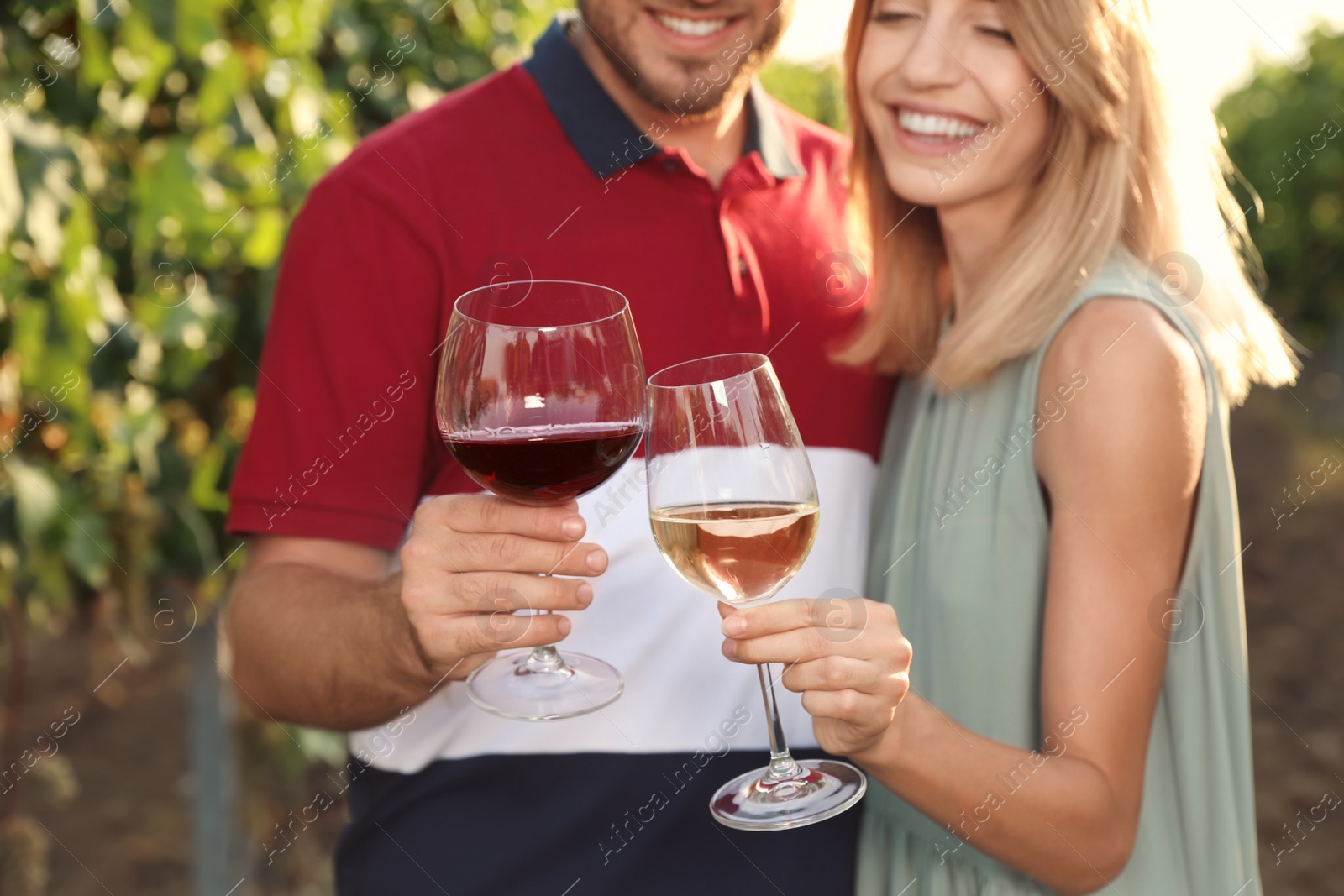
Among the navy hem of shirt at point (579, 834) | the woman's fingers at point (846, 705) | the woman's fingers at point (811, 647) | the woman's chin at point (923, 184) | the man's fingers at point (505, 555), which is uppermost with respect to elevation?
the woman's chin at point (923, 184)

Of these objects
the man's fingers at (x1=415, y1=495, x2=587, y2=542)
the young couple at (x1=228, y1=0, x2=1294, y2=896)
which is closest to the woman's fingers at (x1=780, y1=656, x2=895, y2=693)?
the young couple at (x1=228, y1=0, x2=1294, y2=896)

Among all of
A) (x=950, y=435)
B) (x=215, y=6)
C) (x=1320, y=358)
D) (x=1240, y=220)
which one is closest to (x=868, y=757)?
(x=950, y=435)

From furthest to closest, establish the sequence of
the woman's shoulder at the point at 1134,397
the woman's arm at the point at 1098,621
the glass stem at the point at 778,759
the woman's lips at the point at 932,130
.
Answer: the woman's lips at the point at 932,130
the woman's shoulder at the point at 1134,397
the woman's arm at the point at 1098,621
the glass stem at the point at 778,759

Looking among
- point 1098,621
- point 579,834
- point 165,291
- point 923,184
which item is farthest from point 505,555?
point 165,291

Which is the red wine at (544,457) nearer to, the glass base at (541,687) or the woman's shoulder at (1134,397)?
the glass base at (541,687)

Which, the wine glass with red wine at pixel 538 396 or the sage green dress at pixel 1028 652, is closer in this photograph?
the wine glass with red wine at pixel 538 396

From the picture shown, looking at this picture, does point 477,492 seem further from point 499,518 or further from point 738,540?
point 738,540

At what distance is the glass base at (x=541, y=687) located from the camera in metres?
1.64

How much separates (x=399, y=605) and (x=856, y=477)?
38.2 inches

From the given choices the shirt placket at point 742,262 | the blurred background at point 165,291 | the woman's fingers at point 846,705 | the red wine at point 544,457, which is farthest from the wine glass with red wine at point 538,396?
the blurred background at point 165,291

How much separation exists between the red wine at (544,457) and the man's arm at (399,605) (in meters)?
0.03

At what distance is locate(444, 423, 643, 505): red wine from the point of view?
4.84 ft

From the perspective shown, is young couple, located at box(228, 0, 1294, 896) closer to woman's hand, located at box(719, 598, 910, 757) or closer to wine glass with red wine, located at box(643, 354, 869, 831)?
woman's hand, located at box(719, 598, 910, 757)

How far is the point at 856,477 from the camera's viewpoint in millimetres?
2320
